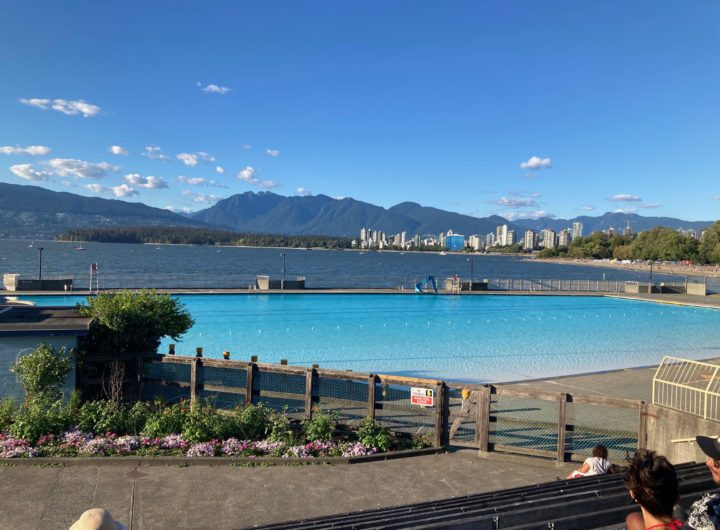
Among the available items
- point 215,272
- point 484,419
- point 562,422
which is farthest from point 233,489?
point 215,272

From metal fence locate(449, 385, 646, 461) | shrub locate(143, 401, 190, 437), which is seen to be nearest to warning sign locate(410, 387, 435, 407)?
metal fence locate(449, 385, 646, 461)

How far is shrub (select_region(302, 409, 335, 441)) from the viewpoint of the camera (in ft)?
29.9

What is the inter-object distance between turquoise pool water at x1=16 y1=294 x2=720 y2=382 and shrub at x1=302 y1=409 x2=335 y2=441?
32.3 feet

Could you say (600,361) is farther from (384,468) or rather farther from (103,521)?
(103,521)

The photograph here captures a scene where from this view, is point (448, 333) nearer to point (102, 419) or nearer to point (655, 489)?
point (102, 419)

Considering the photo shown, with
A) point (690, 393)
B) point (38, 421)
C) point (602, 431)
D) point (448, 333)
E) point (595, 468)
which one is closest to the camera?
point (595, 468)

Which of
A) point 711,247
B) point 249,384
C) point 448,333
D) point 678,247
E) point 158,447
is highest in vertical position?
point 678,247

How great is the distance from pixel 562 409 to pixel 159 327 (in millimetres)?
8813

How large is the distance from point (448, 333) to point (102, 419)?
21.2 m

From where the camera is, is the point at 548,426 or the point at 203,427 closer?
the point at 203,427

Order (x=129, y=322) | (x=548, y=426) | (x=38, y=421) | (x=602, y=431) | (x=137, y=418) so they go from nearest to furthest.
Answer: (x=38, y=421), (x=602, y=431), (x=137, y=418), (x=548, y=426), (x=129, y=322)

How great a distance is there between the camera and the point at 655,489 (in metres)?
3.08

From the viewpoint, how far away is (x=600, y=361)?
21.7 m

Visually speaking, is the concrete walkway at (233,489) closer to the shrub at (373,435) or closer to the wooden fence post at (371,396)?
the shrub at (373,435)
